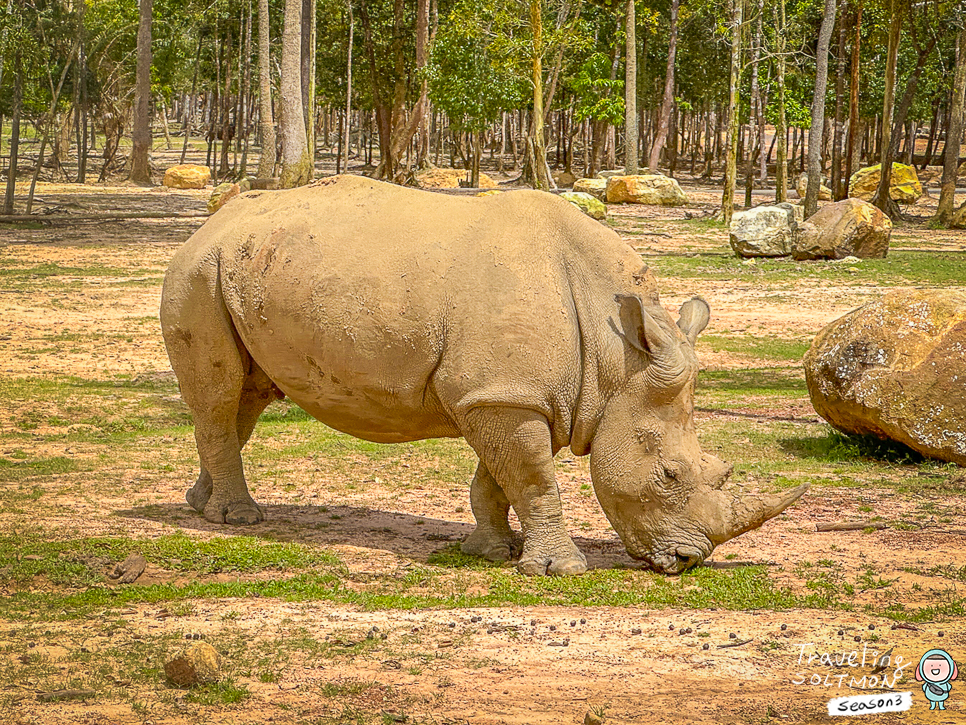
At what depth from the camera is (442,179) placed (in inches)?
1802

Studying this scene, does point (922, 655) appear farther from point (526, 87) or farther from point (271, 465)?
point (526, 87)

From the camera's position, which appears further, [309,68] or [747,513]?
[309,68]

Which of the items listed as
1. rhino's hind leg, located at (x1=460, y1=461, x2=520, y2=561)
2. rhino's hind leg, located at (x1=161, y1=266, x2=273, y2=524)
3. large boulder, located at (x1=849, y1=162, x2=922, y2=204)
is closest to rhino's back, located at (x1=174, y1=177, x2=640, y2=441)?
rhino's hind leg, located at (x1=161, y1=266, x2=273, y2=524)

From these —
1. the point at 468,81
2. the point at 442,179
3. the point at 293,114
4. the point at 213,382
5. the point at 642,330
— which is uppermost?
the point at 468,81

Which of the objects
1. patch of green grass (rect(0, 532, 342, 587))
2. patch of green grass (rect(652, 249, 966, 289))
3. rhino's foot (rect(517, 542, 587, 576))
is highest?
patch of green grass (rect(652, 249, 966, 289))

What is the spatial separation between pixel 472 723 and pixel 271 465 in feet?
20.3

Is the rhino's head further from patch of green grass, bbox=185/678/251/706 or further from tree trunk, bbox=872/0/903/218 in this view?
tree trunk, bbox=872/0/903/218

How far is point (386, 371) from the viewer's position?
750 cm

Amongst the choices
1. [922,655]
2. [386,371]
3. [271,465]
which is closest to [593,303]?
[386,371]

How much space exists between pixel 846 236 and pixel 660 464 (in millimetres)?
19093

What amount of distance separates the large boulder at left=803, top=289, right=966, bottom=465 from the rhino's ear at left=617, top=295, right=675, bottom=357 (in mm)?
4059

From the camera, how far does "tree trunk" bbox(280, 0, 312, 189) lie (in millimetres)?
24844

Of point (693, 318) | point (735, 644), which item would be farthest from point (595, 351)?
point (735, 644)

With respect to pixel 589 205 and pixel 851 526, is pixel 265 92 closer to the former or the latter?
pixel 589 205
